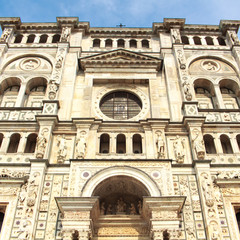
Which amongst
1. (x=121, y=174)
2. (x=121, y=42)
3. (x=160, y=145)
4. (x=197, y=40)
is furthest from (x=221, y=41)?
(x=121, y=174)

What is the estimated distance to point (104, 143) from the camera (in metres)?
16.9

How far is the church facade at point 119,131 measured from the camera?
13.3 meters

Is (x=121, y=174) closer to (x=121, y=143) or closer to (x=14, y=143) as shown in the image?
(x=121, y=143)

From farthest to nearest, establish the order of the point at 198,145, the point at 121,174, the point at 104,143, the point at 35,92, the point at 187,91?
the point at 35,92, the point at 187,91, the point at 104,143, the point at 198,145, the point at 121,174

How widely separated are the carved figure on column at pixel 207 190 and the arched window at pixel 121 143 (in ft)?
14.3

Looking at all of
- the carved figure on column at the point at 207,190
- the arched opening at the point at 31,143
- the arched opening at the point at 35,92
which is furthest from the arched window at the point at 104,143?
the carved figure on column at the point at 207,190

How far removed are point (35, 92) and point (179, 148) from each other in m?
10.0

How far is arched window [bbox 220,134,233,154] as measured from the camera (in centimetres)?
1642

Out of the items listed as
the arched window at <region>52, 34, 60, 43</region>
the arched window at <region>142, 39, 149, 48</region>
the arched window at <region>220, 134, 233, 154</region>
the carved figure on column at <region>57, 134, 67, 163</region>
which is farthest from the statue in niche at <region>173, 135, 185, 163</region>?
the arched window at <region>52, 34, 60, 43</region>

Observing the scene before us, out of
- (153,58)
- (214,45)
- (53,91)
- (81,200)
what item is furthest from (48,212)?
(214,45)

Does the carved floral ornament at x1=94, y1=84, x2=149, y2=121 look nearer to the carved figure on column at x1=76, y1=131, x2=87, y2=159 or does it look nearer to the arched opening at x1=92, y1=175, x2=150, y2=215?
the carved figure on column at x1=76, y1=131, x2=87, y2=159

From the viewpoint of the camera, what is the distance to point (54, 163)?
15188 millimetres

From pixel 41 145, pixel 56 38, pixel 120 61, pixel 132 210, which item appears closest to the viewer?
pixel 132 210

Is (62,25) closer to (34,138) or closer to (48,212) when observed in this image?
(34,138)
